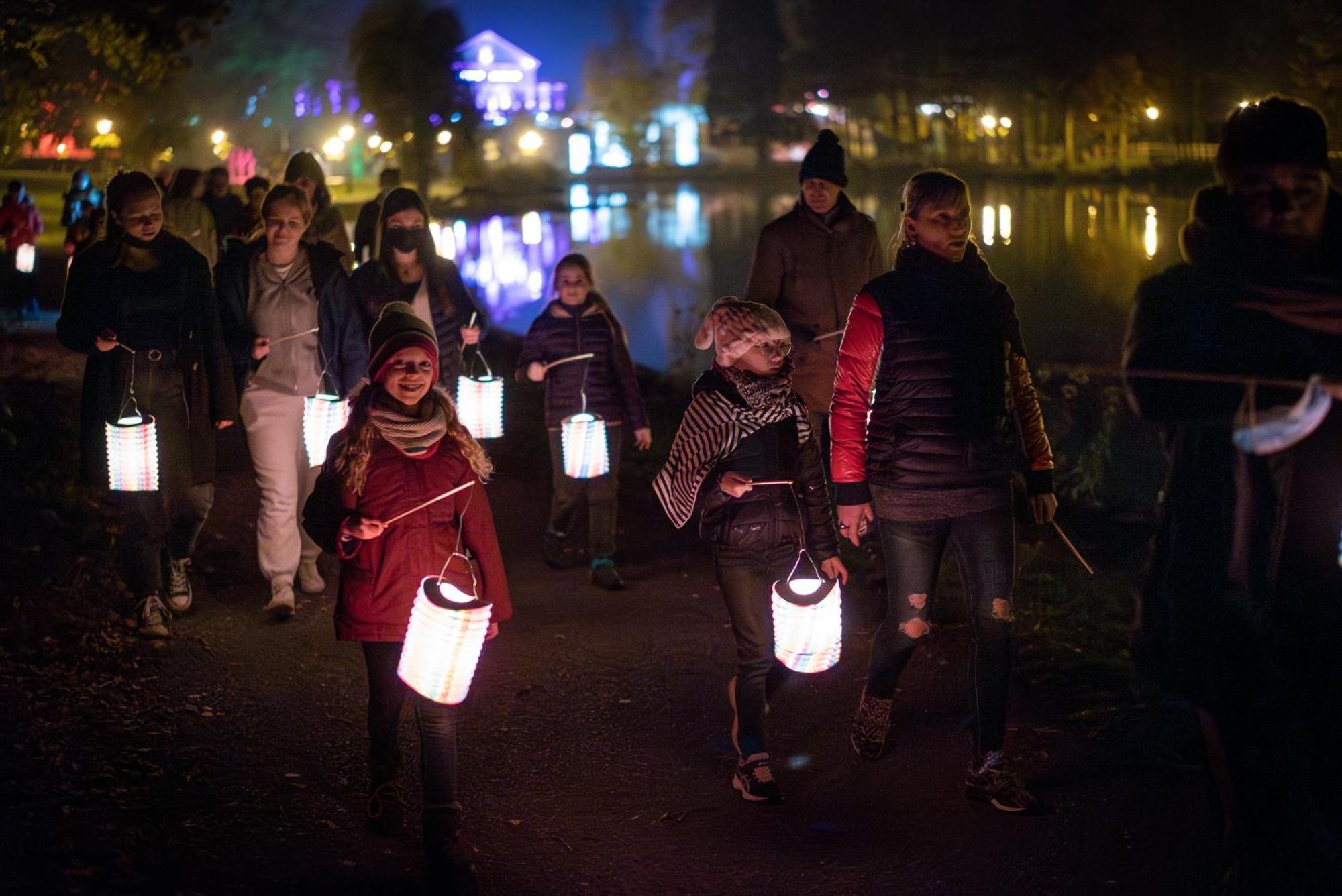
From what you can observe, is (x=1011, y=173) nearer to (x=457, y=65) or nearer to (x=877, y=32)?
(x=877, y=32)

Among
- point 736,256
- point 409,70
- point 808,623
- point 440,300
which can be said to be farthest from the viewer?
point 409,70

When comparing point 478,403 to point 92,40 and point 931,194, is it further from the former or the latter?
point 92,40

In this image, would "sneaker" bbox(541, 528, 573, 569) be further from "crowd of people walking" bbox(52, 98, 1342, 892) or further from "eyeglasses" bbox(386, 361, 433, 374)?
"eyeglasses" bbox(386, 361, 433, 374)

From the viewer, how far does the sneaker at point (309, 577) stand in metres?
8.13

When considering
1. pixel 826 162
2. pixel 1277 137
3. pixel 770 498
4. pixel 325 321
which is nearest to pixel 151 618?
pixel 325 321

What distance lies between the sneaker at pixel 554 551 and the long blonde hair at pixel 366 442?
3764mm

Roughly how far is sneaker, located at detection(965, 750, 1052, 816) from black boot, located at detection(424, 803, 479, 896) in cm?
182

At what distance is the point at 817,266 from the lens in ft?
24.6

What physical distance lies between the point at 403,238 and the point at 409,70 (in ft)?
206

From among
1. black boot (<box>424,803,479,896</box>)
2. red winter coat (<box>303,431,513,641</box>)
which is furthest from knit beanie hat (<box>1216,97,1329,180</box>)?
black boot (<box>424,803,479,896</box>)

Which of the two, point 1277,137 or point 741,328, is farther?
point 741,328

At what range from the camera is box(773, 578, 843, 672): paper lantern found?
5.07m

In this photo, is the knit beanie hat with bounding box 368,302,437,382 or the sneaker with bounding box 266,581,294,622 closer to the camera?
the knit beanie hat with bounding box 368,302,437,382

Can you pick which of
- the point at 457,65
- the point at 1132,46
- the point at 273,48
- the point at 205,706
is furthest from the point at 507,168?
the point at 205,706
